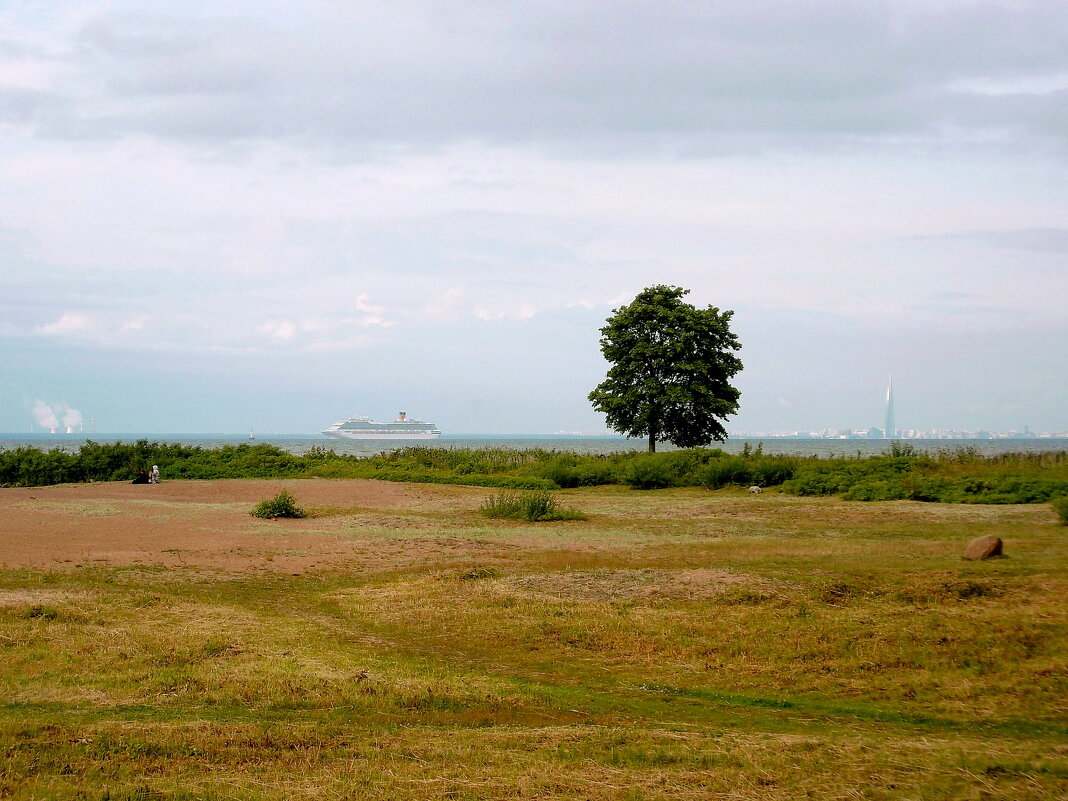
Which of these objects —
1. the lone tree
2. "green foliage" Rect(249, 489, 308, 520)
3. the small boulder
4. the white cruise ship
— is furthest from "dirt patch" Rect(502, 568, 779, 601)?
the white cruise ship

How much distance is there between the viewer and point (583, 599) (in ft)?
41.2

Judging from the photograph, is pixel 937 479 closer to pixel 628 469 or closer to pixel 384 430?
pixel 628 469

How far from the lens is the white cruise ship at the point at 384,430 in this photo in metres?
152

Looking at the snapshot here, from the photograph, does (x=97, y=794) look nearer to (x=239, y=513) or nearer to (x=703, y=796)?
(x=703, y=796)

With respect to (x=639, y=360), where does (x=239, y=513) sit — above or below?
below

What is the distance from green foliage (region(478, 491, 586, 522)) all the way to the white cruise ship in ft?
412

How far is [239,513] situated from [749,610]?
18.0 m

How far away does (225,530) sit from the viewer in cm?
2144

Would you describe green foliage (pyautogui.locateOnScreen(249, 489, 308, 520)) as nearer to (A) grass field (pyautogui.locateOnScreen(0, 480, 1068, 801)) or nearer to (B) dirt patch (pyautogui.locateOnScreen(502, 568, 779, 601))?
(A) grass field (pyautogui.locateOnScreen(0, 480, 1068, 801))

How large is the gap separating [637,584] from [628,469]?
22.1m

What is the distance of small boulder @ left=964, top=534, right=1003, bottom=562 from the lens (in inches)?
555

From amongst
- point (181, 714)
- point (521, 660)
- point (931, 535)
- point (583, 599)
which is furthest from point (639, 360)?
point (181, 714)

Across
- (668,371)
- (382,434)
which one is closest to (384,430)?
(382,434)

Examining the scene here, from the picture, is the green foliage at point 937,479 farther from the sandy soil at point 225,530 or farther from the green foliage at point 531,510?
the sandy soil at point 225,530
